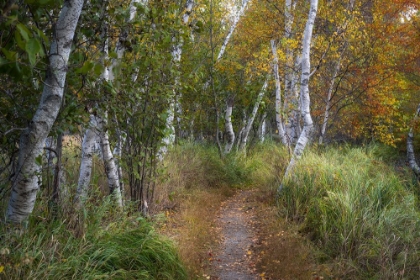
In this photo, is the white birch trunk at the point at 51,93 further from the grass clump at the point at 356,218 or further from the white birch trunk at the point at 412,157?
the white birch trunk at the point at 412,157

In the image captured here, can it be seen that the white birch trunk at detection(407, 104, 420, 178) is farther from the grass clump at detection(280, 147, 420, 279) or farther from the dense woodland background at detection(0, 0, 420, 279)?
the grass clump at detection(280, 147, 420, 279)

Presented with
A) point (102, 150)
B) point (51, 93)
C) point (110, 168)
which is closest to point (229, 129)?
point (110, 168)

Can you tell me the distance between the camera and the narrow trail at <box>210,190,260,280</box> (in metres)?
5.51

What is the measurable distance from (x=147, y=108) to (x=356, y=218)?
12.1 feet

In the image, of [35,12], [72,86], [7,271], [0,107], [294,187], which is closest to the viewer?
[35,12]

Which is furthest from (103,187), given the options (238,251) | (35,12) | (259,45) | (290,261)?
(259,45)

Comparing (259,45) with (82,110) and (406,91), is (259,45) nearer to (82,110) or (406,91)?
(406,91)

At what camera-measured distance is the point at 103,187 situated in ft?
21.4

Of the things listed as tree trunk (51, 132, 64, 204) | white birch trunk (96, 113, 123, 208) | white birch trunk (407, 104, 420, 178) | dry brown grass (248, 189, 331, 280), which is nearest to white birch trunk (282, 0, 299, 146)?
white birch trunk (407, 104, 420, 178)

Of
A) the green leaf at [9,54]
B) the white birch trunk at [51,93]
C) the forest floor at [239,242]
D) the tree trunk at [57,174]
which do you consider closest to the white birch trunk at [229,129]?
the forest floor at [239,242]

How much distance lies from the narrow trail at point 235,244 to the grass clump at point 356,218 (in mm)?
940

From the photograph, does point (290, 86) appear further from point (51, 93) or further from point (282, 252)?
point (51, 93)

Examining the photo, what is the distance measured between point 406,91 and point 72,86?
16.2 m

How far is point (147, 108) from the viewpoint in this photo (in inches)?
233
